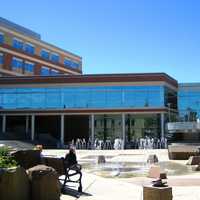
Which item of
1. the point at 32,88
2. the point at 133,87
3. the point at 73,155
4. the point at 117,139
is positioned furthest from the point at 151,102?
the point at 73,155

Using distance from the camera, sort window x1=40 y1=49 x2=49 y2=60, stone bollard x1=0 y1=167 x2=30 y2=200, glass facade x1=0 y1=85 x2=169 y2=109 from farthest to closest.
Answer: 1. window x1=40 y1=49 x2=49 y2=60
2. glass facade x1=0 y1=85 x2=169 y2=109
3. stone bollard x1=0 y1=167 x2=30 y2=200

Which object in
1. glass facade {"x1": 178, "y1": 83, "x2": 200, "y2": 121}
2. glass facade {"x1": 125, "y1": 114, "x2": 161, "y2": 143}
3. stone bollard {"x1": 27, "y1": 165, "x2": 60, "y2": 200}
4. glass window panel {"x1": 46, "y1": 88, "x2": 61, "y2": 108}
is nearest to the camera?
stone bollard {"x1": 27, "y1": 165, "x2": 60, "y2": 200}

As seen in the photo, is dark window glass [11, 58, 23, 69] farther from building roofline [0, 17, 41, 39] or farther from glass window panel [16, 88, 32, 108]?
glass window panel [16, 88, 32, 108]

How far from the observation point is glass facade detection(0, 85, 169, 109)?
57.8m

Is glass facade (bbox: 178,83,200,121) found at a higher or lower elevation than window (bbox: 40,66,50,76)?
lower

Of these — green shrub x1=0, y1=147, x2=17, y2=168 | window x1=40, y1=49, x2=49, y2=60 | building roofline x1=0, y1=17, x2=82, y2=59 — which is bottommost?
green shrub x1=0, y1=147, x2=17, y2=168

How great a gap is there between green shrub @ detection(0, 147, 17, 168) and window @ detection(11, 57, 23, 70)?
2508 inches

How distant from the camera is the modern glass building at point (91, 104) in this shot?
190 feet

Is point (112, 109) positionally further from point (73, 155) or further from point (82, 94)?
point (73, 155)

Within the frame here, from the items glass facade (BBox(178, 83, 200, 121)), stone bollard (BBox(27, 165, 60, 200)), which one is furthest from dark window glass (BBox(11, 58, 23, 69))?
stone bollard (BBox(27, 165, 60, 200))

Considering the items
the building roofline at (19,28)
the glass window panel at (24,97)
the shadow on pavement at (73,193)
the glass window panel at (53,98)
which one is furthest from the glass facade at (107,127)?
the shadow on pavement at (73,193)

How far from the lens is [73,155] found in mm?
14281

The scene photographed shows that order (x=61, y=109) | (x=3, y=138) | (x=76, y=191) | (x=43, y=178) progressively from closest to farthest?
(x=43, y=178), (x=76, y=191), (x=3, y=138), (x=61, y=109)

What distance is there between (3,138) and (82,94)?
11.8m
